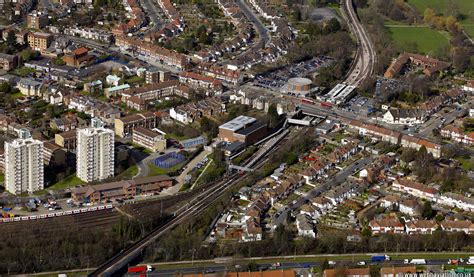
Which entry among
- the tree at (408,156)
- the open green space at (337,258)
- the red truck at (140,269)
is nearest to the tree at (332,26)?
the tree at (408,156)

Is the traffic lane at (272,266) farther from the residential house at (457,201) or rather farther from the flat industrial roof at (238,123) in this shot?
the flat industrial roof at (238,123)

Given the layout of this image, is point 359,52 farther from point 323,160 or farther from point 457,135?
point 323,160

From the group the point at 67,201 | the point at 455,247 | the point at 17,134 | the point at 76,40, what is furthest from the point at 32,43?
the point at 455,247

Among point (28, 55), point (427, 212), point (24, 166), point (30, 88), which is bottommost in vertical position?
point (28, 55)

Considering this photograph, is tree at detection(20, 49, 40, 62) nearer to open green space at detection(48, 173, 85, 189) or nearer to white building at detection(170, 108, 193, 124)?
white building at detection(170, 108, 193, 124)

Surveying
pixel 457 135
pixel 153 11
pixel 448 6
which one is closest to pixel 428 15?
pixel 448 6

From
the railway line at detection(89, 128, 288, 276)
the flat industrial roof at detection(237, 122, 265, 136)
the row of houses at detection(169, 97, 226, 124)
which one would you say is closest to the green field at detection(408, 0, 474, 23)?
the row of houses at detection(169, 97, 226, 124)
